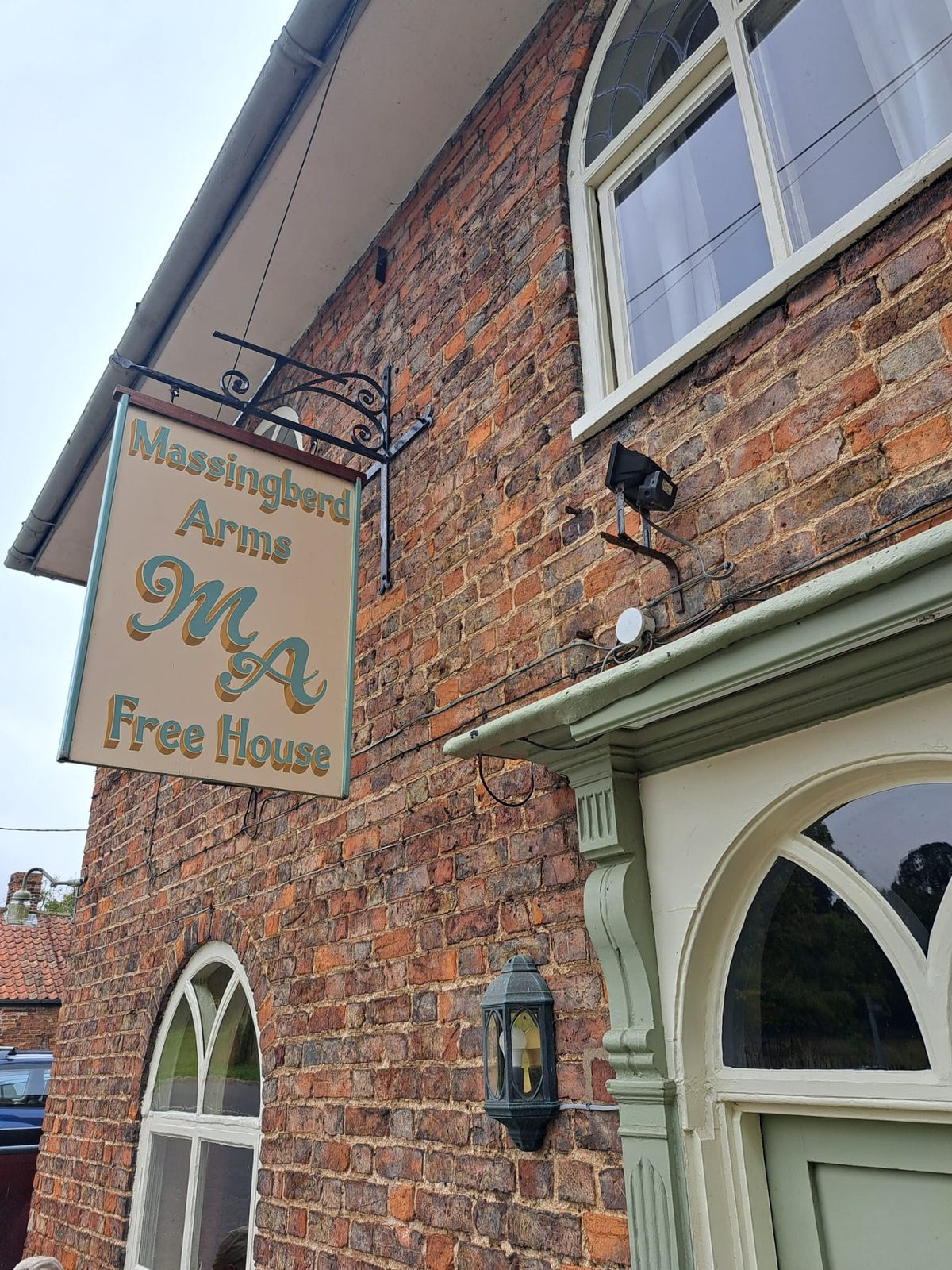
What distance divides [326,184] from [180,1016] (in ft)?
14.3

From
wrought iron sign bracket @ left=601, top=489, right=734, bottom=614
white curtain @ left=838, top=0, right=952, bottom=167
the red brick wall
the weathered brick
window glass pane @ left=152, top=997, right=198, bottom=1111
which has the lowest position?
window glass pane @ left=152, top=997, right=198, bottom=1111

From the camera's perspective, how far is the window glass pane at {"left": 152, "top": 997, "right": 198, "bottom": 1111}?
15.5 feet

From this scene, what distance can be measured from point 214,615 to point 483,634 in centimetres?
93

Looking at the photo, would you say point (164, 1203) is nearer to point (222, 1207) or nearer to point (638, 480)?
point (222, 1207)

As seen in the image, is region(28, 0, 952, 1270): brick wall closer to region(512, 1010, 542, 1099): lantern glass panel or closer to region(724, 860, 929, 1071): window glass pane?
region(512, 1010, 542, 1099): lantern glass panel

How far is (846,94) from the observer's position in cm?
262

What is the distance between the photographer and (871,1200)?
1948 mm

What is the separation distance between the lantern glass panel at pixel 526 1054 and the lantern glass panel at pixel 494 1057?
0.05m

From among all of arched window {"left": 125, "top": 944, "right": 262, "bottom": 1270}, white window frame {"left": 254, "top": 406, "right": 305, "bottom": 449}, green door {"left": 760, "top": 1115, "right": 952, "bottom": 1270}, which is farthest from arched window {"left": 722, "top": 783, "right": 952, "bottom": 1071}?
white window frame {"left": 254, "top": 406, "right": 305, "bottom": 449}

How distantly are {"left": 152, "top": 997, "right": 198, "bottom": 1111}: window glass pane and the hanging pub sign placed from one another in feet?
8.09

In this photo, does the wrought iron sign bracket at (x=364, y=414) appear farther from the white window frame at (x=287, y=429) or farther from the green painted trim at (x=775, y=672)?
the green painted trim at (x=775, y=672)

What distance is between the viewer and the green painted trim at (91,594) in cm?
276

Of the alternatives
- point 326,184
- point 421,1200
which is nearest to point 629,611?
point 421,1200

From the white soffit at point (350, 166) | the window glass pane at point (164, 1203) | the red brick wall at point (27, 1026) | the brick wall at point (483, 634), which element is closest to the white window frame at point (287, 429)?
the white soffit at point (350, 166)
